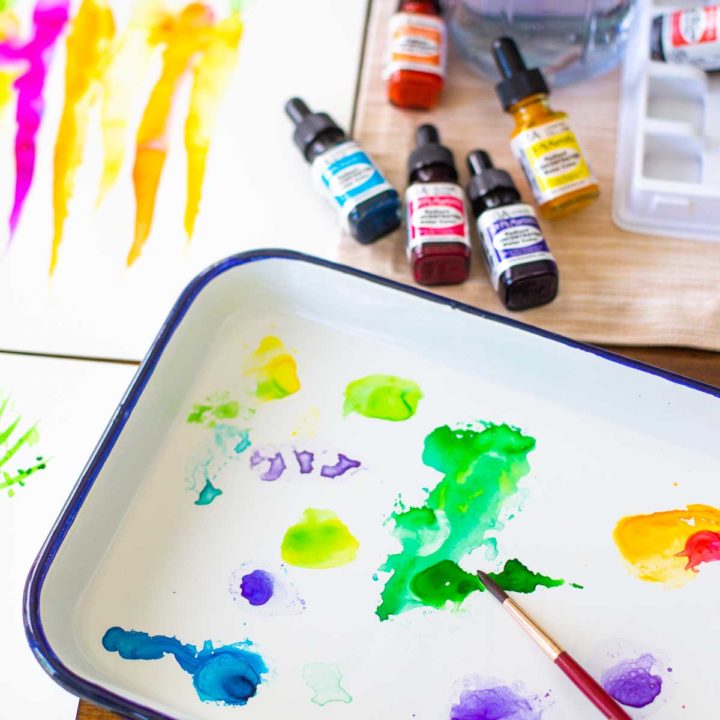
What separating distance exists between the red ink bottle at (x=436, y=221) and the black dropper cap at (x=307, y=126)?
9cm

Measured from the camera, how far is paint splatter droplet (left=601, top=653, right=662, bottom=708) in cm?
59

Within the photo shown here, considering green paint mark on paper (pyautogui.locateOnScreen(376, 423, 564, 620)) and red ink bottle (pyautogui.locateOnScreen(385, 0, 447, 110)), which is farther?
red ink bottle (pyautogui.locateOnScreen(385, 0, 447, 110))

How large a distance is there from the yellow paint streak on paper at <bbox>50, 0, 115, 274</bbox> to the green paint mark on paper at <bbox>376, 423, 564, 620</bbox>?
399mm

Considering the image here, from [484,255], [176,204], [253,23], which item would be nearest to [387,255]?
[484,255]

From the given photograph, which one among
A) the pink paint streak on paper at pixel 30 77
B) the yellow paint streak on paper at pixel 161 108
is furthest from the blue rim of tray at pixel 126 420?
the pink paint streak on paper at pixel 30 77

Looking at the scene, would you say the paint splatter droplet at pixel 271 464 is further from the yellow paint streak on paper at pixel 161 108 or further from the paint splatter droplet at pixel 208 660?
the yellow paint streak on paper at pixel 161 108

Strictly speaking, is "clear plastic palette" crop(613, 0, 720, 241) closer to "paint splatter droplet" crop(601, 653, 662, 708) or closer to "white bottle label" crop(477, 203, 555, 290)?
"white bottle label" crop(477, 203, 555, 290)

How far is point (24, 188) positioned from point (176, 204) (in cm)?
15

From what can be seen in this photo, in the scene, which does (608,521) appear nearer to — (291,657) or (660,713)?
(660,713)

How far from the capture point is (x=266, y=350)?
2.48ft

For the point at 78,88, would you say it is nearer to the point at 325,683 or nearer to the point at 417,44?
the point at 417,44

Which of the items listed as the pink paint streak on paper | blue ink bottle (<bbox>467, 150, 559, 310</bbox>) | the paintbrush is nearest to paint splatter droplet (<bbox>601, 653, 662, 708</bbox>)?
the paintbrush

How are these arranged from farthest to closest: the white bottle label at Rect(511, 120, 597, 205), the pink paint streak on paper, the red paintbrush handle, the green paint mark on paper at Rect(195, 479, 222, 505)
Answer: the pink paint streak on paper → the white bottle label at Rect(511, 120, 597, 205) → the green paint mark on paper at Rect(195, 479, 222, 505) → the red paintbrush handle

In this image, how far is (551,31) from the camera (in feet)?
2.85
